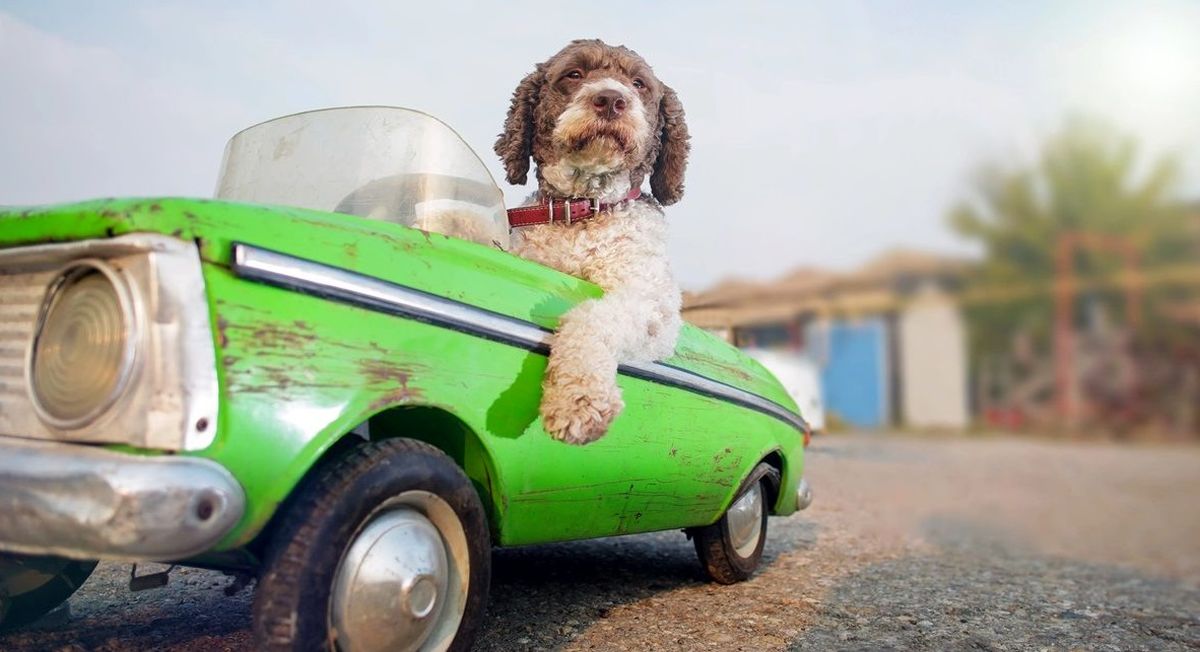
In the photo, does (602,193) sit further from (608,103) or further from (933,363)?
(933,363)

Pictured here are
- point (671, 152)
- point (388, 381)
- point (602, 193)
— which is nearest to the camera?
point (388, 381)

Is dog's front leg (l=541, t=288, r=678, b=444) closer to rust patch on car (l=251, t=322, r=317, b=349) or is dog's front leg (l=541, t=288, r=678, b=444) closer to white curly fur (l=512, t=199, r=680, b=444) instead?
white curly fur (l=512, t=199, r=680, b=444)

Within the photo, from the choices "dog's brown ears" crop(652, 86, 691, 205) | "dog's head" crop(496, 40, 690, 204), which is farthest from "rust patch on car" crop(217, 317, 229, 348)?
"dog's brown ears" crop(652, 86, 691, 205)

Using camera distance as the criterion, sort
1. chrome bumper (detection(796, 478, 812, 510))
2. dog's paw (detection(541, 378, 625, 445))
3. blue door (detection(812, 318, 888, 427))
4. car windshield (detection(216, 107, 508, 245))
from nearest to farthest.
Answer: dog's paw (detection(541, 378, 625, 445))
car windshield (detection(216, 107, 508, 245))
chrome bumper (detection(796, 478, 812, 510))
blue door (detection(812, 318, 888, 427))

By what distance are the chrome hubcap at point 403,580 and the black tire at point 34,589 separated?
1103 mm

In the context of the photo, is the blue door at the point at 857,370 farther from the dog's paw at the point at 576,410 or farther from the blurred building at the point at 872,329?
the dog's paw at the point at 576,410

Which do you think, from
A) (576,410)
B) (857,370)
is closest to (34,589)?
(576,410)

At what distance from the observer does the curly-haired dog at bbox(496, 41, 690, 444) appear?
2684 millimetres

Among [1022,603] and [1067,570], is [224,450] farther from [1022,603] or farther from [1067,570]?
[1067,570]

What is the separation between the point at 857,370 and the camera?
609 cm

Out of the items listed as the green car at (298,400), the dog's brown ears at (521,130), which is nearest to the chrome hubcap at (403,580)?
the green car at (298,400)

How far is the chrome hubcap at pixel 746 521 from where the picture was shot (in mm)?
4113

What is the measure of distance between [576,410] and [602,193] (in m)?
1.31

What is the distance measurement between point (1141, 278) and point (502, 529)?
2.80m
